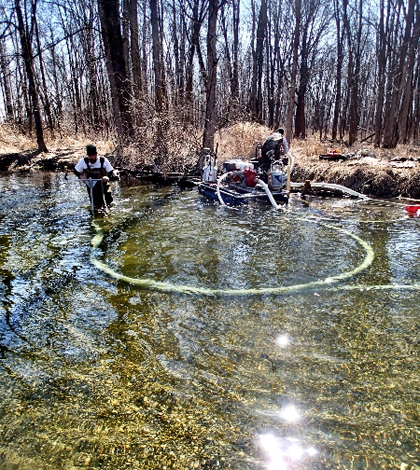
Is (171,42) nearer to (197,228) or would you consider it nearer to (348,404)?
(197,228)

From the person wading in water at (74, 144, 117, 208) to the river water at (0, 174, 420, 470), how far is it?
6.94ft

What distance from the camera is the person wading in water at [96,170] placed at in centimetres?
797

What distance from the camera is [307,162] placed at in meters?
12.3

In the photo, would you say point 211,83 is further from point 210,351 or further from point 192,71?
point 210,351

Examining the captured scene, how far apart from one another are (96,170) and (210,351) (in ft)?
19.9

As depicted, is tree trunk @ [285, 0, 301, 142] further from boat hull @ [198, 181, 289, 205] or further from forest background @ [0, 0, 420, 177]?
boat hull @ [198, 181, 289, 205]

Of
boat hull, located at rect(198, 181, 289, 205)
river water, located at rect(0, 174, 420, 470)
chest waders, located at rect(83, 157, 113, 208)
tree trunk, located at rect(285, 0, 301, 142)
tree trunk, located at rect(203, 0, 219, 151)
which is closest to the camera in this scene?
river water, located at rect(0, 174, 420, 470)

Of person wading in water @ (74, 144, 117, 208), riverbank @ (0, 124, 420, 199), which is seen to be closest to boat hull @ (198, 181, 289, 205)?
person wading in water @ (74, 144, 117, 208)

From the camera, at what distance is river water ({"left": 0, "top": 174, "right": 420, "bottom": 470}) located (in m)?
2.18

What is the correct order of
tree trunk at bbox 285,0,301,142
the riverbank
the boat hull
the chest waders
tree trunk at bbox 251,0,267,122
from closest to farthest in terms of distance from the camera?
the chest waders → the boat hull → the riverbank → tree trunk at bbox 285,0,301,142 → tree trunk at bbox 251,0,267,122

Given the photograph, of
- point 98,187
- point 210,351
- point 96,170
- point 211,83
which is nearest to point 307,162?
point 211,83

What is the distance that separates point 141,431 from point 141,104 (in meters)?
12.7

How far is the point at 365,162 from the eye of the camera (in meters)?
10.8

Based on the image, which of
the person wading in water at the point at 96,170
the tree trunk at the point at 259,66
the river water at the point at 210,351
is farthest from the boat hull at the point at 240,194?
the tree trunk at the point at 259,66
